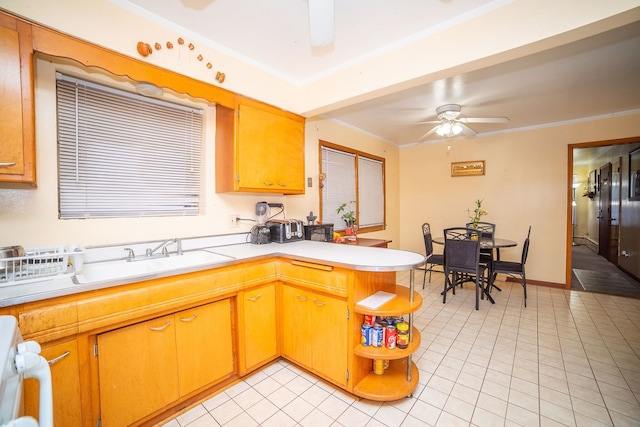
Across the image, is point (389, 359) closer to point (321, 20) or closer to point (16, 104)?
point (321, 20)

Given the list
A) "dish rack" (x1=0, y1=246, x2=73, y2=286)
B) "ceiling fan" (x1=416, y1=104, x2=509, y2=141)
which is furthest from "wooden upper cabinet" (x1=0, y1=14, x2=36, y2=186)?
"ceiling fan" (x1=416, y1=104, x2=509, y2=141)

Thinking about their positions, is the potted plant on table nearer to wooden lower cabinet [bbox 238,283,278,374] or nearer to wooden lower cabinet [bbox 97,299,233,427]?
wooden lower cabinet [bbox 238,283,278,374]

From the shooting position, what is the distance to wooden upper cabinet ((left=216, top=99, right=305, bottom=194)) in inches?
87.7

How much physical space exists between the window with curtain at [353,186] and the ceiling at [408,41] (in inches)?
24.2

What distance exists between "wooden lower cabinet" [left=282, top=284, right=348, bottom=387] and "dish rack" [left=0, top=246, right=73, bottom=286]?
4.35 feet

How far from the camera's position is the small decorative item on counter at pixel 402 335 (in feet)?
5.68

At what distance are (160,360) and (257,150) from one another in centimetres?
166

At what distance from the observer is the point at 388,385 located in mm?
1752

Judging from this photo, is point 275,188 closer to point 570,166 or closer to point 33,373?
point 33,373

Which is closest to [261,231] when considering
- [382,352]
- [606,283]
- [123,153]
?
[123,153]

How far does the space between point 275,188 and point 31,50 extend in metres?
1.67

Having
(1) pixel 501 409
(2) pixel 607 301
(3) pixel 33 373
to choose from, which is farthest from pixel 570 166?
(3) pixel 33 373

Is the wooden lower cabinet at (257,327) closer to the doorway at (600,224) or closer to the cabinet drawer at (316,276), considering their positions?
the cabinet drawer at (316,276)

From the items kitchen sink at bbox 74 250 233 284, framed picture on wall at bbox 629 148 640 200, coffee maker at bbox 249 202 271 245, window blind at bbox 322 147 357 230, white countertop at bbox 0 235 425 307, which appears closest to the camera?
white countertop at bbox 0 235 425 307
